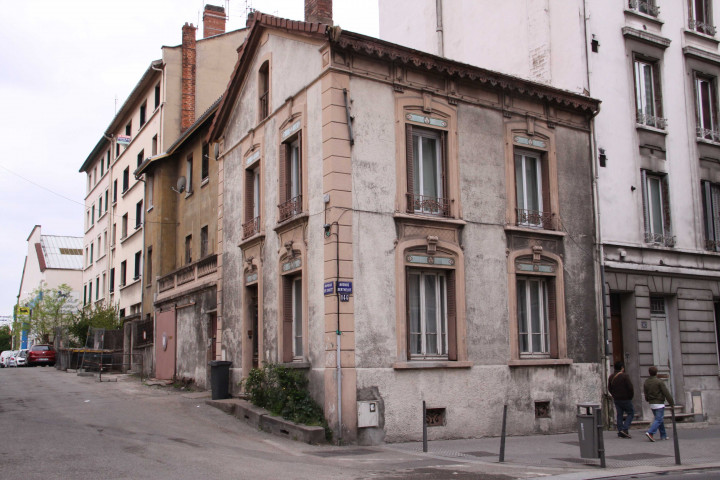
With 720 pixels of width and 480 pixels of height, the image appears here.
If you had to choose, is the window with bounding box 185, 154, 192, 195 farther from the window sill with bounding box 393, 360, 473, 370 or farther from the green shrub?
the window sill with bounding box 393, 360, 473, 370

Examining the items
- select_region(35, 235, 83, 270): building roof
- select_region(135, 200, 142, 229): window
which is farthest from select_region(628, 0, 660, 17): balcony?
select_region(35, 235, 83, 270): building roof

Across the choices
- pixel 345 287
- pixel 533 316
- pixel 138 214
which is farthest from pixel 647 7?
pixel 138 214

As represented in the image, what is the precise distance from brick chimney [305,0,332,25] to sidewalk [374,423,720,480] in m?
11.0

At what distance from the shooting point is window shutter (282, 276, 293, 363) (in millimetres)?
16438

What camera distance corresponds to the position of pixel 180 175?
30375mm

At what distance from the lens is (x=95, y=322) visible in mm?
35938

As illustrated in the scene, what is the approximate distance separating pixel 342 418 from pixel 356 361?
44.1 inches

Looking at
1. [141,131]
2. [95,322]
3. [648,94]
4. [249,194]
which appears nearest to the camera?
[249,194]

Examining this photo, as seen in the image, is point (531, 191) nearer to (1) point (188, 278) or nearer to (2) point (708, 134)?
(2) point (708, 134)

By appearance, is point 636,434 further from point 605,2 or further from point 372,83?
point 605,2

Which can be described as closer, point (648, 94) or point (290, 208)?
point (290, 208)

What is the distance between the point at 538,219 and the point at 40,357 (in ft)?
127

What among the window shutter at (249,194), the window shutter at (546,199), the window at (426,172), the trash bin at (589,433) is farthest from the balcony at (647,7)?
the trash bin at (589,433)

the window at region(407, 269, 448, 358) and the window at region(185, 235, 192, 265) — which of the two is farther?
the window at region(185, 235, 192, 265)
